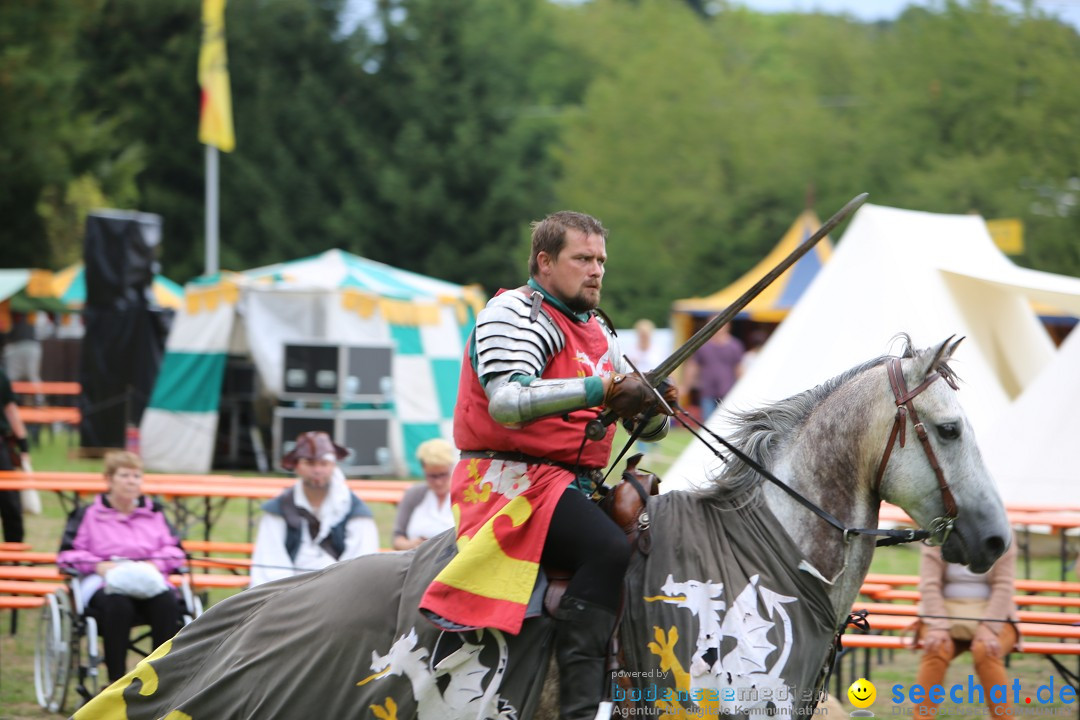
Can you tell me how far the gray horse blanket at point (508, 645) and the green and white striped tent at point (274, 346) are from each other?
38.9 feet

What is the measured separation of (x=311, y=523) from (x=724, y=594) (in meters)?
3.71

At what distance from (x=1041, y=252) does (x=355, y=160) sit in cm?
1859

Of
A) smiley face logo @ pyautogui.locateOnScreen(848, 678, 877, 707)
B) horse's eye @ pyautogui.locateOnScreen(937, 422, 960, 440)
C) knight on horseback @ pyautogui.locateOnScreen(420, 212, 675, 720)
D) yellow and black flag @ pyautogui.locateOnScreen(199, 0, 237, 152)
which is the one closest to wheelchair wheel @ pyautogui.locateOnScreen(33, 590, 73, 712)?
knight on horseback @ pyautogui.locateOnScreen(420, 212, 675, 720)

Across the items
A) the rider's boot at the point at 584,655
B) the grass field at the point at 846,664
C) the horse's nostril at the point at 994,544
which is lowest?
the grass field at the point at 846,664

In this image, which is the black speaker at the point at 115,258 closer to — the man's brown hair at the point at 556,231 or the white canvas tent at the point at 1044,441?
the white canvas tent at the point at 1044,441

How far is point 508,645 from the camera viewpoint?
3.78 m

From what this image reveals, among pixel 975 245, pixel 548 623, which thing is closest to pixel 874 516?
pixel 548 623

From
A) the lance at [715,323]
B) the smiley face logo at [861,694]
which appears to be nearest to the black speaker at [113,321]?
the smiley face logo at [861,694]

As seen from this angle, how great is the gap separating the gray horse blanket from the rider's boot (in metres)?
0.09

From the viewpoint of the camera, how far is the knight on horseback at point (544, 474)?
3666 millimetres

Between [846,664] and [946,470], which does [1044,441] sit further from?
[946,470]

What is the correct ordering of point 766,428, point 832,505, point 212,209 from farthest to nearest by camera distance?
point 212,209
point 766,428
point 832,505

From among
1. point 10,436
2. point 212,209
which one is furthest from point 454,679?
point 212,209

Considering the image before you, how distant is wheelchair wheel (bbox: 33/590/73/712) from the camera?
6.85m
